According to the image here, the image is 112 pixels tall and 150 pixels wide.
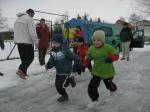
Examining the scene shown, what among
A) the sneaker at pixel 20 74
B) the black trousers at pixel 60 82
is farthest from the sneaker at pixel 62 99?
the sneaker at pixel 20 74

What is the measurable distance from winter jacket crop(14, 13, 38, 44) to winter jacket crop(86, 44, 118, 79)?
10.9ft

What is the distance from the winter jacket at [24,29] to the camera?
9320 mm

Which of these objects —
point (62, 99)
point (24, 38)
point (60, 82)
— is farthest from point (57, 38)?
point (24, 38)

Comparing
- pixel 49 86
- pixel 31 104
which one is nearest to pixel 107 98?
pixel 31 104

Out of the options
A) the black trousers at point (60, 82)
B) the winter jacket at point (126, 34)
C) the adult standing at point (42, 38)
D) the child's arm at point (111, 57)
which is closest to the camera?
the child's arm at point (111, 57)

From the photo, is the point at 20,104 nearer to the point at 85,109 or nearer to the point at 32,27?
the point at 85,109

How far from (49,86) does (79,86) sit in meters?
0.73

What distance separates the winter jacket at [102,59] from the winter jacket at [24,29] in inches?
131

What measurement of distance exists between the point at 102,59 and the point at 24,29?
3.71 m

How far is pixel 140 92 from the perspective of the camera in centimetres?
770

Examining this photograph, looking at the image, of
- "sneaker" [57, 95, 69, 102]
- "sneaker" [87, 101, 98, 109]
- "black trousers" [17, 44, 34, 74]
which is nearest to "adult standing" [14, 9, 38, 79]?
"black trousers" [17, 44, 34, 74]

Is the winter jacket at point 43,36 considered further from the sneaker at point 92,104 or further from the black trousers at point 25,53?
the sneaker at point 92,104

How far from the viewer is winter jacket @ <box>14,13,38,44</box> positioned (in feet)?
30.6

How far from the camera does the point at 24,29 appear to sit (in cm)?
939
